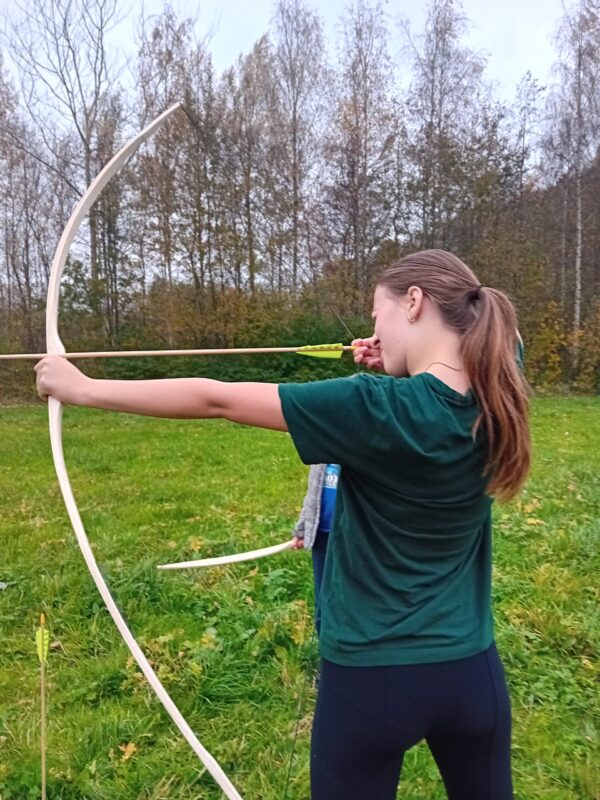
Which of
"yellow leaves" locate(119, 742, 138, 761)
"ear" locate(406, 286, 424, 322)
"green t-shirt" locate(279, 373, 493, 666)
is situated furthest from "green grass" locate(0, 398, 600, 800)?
"ear" locate(406, 286, 424, 322)

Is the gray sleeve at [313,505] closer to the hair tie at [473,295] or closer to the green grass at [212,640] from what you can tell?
the green grass at [212,640]

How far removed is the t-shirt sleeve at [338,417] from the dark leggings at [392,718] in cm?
30

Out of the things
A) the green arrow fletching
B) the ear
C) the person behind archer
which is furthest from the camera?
the person behind archer

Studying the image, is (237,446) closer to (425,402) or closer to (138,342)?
(138,342)

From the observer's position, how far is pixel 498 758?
96 centimetres

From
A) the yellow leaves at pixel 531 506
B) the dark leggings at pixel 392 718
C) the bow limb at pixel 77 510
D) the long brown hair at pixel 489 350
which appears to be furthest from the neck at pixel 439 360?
the yellow leaves at pixel 531 506

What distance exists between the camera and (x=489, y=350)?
0.87m

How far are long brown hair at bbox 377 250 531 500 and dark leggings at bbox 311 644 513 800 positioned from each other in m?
0.26

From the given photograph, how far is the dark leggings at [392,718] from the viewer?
0.87m

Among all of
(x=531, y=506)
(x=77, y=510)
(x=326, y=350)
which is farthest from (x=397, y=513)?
(x=531, y=506)

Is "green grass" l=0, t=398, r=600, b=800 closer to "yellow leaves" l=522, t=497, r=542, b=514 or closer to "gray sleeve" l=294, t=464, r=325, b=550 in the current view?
"yellow leaves" l=522, t=497, r=542, b=514

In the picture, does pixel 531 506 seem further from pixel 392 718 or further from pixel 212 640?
pixel 392 718

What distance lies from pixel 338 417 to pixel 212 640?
5.96 ft

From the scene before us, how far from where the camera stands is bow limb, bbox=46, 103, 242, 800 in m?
1.35
